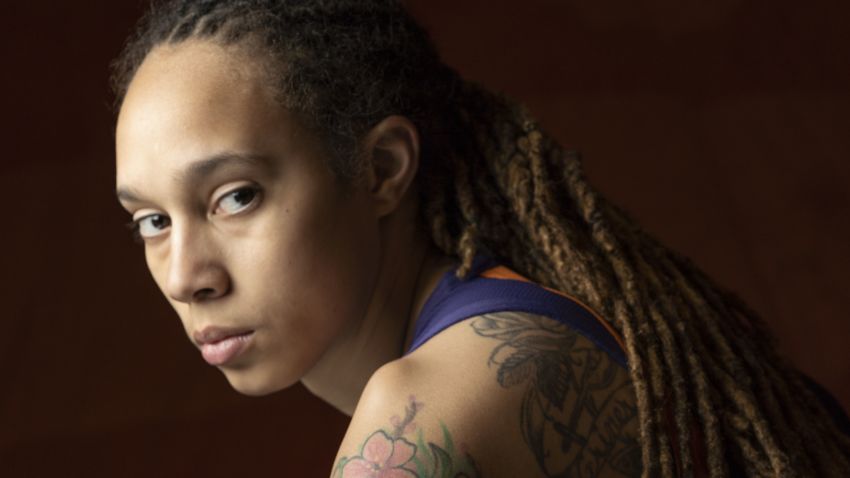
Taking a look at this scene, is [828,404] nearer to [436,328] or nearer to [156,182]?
[436,328]

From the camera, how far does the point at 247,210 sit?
5.04 feet

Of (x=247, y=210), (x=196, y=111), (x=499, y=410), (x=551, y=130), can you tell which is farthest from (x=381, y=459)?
(x=551, y=130)

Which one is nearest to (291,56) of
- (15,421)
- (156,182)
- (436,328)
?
(156,182)

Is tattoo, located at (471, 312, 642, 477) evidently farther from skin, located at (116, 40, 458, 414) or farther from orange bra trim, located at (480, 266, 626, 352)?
skin, located at (116, 40, 458, 414)

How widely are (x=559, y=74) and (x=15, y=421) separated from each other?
1.57 metres

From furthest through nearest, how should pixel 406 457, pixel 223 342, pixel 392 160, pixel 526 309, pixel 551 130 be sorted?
pixel 551 130
pixel 392 160
pixel 223 342
pixel 526 309
pixel 406 457

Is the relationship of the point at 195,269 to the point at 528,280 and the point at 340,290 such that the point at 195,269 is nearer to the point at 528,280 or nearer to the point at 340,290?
the point at 340,290

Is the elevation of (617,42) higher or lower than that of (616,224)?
higher

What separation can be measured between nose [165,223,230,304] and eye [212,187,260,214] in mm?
41

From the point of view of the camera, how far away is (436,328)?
149 centimetres

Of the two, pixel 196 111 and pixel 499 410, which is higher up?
pixel 196 111

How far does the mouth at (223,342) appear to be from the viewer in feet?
5.12

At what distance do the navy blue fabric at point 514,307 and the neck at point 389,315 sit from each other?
5.2 inches

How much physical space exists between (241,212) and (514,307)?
1.09 feet
